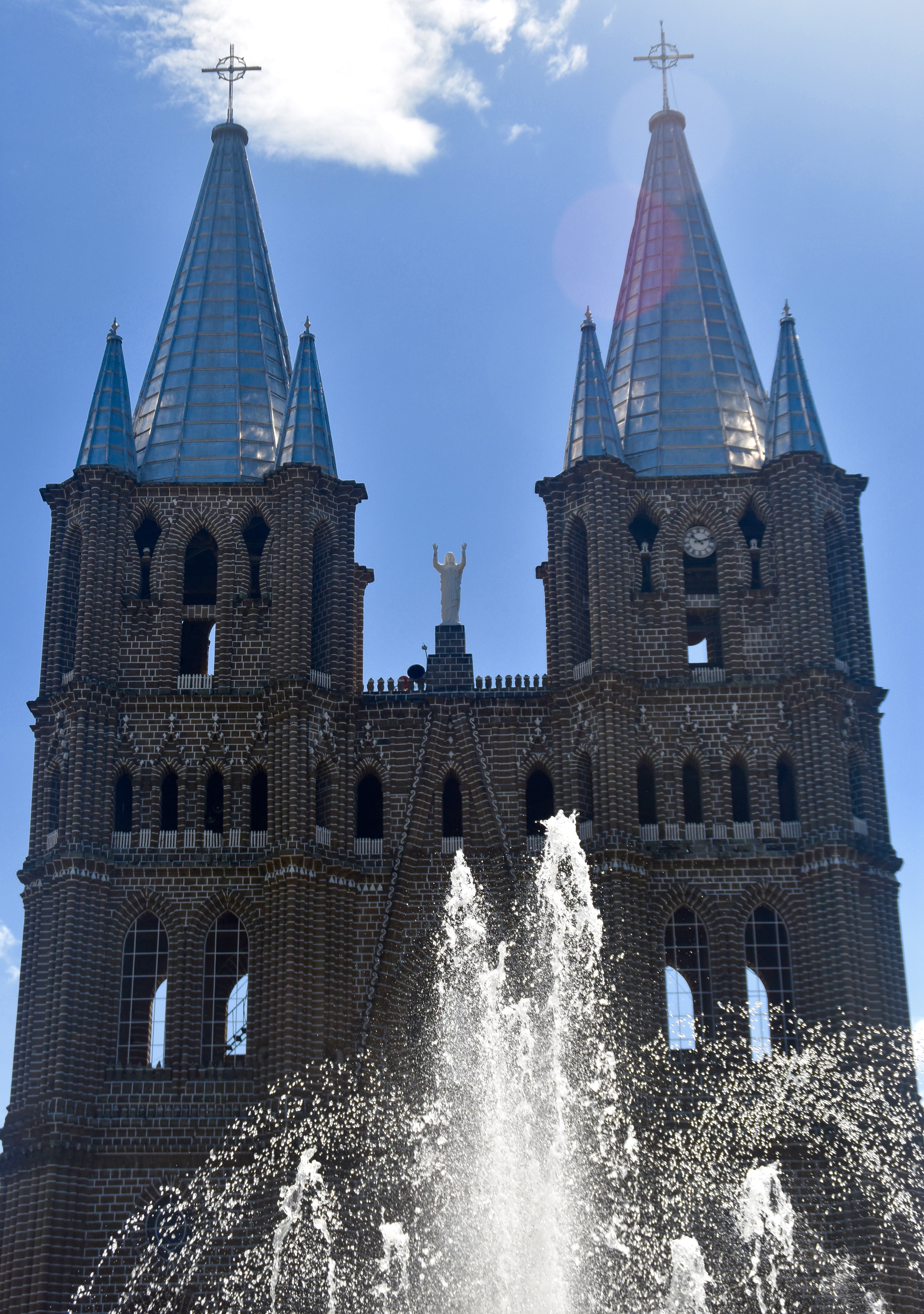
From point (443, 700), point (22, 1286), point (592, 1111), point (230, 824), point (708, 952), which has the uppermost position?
point (443, 700)

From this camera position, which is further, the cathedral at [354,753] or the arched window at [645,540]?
the arched window at [645,540]

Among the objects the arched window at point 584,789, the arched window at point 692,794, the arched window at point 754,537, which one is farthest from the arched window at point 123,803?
the arched window at point 754,537

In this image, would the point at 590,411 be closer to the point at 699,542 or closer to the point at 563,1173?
the point at 699,542

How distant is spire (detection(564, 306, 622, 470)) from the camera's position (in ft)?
168

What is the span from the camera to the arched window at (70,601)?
163ft

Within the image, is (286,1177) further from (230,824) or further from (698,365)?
(698,365)

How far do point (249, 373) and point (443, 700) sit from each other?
11021 mm

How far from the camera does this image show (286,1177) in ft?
142

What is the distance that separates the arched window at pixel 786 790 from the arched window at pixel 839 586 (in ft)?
10.2

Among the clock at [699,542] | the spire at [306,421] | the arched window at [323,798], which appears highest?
the spire at [306,421]

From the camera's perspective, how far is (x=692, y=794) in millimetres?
49781

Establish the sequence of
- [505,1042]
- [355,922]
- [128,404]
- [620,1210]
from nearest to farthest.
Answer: [620,1210], [505,1042], [355,922], [128,404]

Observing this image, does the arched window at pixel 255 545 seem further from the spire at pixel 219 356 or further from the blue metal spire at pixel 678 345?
the blue metal spire at pixel 678 345

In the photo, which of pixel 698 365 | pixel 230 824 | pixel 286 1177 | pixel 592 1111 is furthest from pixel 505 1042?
pixel 698 365
